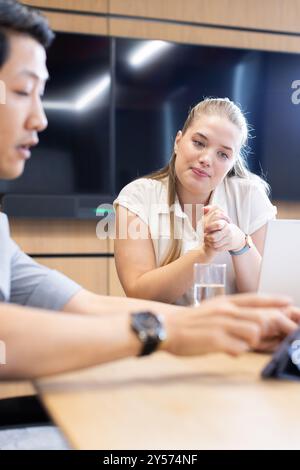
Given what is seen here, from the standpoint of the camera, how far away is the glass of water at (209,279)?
1255 mm

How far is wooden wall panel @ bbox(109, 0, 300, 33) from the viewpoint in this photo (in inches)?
123

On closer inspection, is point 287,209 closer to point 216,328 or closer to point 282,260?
point 282,260

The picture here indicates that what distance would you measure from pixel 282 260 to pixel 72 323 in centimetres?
55

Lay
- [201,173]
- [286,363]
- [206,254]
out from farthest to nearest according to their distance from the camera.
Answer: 1. [201,173]
2. [206,254]
3. [286,363]

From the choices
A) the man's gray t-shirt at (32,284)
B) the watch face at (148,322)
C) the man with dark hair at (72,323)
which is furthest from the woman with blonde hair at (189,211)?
the watch face at (148,322)

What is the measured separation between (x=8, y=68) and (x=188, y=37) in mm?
2396

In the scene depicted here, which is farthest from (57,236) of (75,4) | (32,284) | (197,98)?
(32,284)

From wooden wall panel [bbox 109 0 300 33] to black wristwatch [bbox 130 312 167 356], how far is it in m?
2.56

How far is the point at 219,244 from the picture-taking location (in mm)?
1514

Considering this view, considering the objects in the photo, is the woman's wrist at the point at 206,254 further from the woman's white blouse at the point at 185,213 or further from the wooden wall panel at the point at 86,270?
the wooden wall panel at the point at 86,270

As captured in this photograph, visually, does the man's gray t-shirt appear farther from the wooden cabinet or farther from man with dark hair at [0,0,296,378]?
the wooden cabinet

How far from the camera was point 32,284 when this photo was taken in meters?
1.18

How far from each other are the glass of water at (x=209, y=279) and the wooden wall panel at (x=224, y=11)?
220 cm

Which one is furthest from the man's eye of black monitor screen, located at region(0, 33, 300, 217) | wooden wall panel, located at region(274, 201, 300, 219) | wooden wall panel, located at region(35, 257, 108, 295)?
wooden wall panel, located at region(274, 201, 300, 219)
